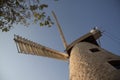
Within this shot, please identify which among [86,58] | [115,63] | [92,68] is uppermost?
[86,58]

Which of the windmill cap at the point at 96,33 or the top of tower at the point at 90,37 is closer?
the top of tower at the point at 90,37

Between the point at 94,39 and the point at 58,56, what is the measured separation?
3.01 m

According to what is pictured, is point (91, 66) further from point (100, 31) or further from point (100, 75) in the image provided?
point (100, 31)

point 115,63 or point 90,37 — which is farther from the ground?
point 90,37

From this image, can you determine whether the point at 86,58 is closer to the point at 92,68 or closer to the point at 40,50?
the point at 92,68

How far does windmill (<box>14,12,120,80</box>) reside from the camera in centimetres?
784

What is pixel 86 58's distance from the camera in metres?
9.47

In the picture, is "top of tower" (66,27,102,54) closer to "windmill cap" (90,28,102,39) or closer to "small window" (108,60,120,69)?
"windmill cap" (90,28,102,39)

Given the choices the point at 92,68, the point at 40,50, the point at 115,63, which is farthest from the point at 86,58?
the point at 40,50

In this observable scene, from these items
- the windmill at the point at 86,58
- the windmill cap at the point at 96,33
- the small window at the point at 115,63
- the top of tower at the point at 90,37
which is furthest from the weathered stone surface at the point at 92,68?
the windmill cap at the point at 96,33

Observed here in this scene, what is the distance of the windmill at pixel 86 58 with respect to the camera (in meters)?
7.84

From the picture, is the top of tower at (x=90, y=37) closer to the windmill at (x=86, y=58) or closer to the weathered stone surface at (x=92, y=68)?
the windmill at (x=86, y=58)

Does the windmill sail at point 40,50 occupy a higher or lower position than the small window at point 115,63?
higher

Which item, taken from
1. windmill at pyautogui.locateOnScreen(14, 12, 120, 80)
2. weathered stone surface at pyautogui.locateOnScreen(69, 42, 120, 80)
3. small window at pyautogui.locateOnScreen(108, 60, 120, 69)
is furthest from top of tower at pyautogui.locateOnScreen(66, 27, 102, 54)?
small window at pyautogui.locateOnScreen(108, 60, 120, 69)
